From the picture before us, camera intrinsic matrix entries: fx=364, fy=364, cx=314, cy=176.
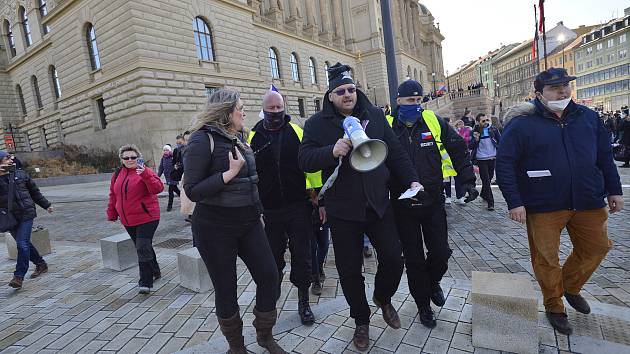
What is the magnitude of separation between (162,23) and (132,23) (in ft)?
6.12

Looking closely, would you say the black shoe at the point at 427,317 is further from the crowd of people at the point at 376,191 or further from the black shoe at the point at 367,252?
the black shoe at the point at 367,252

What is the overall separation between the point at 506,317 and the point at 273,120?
7.99 ft

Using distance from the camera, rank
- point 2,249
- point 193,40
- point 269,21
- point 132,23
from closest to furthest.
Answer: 1. point 2,249
2. point 132,23
3. point 193,40
4. point 269,21

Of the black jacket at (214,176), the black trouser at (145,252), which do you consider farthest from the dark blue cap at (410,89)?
the black trouser at (145,252)

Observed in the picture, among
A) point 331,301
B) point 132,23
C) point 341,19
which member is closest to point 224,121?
point 331,301

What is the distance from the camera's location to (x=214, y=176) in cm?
248

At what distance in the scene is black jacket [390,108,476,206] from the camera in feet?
9.93

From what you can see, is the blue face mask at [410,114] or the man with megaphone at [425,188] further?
the blue face mask at [410,114]

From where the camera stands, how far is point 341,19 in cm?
4791

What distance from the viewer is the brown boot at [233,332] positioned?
273 centimetres

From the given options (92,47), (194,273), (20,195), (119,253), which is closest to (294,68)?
(92,47)

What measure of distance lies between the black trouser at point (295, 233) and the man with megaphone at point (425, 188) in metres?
0.83

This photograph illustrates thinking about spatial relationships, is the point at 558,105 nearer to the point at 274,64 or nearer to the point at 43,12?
the point at 274,64

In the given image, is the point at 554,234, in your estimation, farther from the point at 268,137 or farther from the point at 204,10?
the point at 204,10
